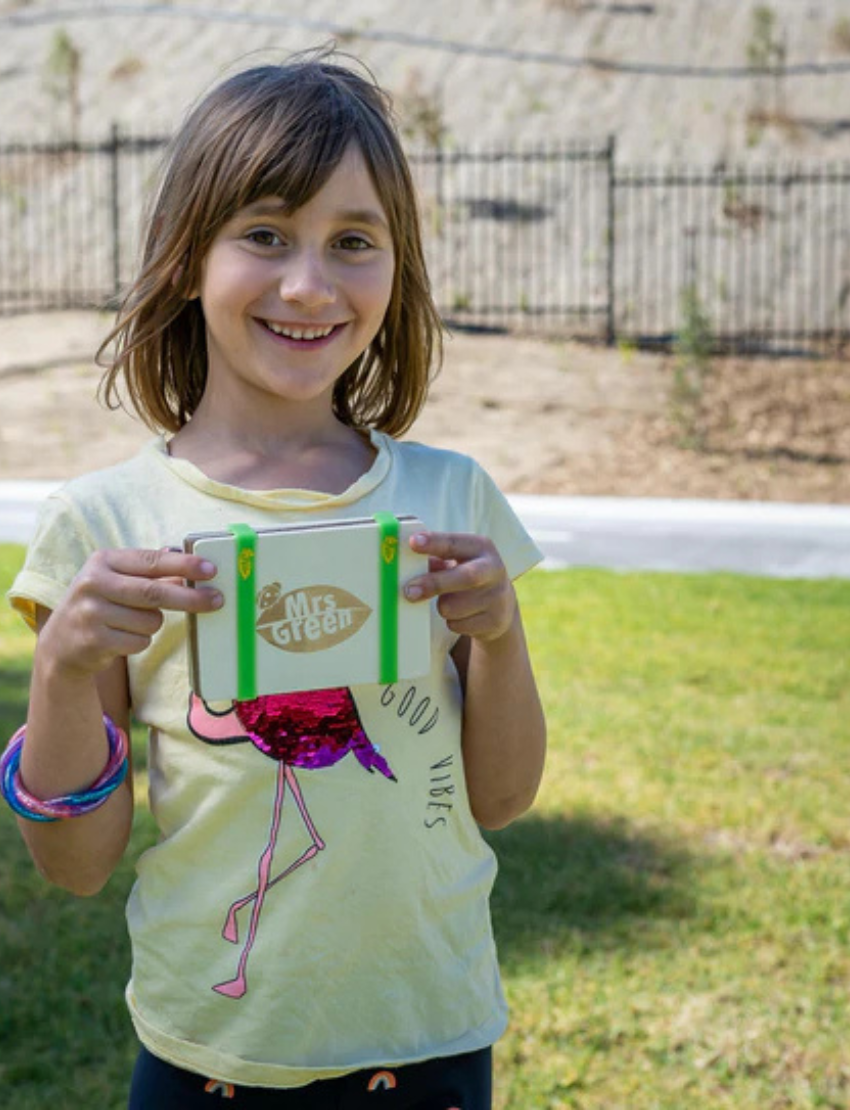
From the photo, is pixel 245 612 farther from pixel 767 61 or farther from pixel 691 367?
pixel 767 61

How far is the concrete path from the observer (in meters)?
8.27

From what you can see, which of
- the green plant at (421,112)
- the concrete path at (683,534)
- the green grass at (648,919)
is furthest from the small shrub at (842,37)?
the green grass at (648,919)

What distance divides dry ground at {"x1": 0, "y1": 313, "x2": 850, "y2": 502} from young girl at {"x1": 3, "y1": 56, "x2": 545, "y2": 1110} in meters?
9.82

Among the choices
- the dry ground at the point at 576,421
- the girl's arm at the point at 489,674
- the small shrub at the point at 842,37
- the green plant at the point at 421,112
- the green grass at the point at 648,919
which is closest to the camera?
the girl's arm at the point at 489,674

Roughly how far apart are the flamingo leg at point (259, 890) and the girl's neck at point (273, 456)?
30 cm

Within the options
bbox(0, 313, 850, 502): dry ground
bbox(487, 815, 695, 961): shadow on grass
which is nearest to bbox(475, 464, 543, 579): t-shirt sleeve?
bbox(487, 815, 695, 961): shadow on grass

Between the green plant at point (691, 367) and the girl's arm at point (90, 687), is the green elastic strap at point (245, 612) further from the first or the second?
the green plant at point (691, 367)

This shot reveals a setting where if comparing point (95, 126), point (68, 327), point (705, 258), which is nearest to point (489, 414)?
point (68, 327)

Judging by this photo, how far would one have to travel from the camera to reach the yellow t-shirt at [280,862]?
1502 millimetres

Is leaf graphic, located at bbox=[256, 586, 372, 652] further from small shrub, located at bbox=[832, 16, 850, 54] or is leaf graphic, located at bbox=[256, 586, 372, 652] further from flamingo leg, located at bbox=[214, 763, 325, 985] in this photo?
small shrub, located at bbox=[832, 16, 850, 54]

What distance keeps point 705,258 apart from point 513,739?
57.4ft

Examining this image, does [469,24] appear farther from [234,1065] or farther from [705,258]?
[234,1065]

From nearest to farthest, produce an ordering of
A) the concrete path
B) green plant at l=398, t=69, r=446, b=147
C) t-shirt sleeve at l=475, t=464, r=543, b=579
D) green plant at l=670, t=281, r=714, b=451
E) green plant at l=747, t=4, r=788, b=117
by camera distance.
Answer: t-shirt sleeve at l=475, t=464, r=543, b=579, the concrete path, green plant at l=670, t=281, r=714, b=451, green plant at l=398, t=69, r=446, b=147, green plant at l=747, t=4, r=788, b=117

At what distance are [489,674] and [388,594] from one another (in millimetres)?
248
